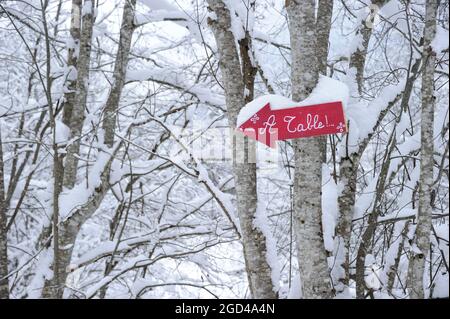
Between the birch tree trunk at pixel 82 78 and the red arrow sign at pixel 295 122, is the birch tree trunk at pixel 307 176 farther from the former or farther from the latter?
the birch tree trunk at pixel 82 78

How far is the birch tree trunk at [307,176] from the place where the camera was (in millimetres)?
2141

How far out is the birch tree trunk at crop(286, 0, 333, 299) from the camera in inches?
84.3

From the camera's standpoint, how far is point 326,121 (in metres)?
2.01

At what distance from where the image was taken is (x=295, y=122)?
6.71 ft

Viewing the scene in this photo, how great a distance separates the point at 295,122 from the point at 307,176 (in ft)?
0.79

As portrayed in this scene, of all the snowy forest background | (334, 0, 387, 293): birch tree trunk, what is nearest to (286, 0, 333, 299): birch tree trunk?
the snowy forest background

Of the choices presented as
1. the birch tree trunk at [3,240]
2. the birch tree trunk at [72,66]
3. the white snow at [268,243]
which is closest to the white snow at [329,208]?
the white snow at [268,243]

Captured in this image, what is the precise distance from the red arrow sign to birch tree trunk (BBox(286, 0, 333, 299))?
0.11m

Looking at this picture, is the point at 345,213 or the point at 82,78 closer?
the point at 345,213

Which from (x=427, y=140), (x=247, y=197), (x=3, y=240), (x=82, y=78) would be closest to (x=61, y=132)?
(x=82, y=78)

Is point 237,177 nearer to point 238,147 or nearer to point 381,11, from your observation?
point 238,147

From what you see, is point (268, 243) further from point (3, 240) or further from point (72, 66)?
point (72, 66)
